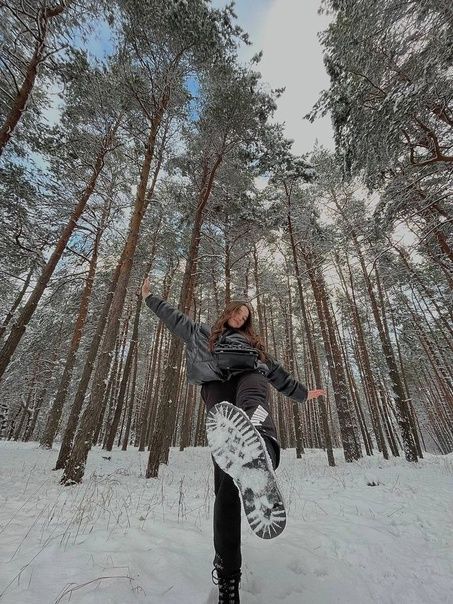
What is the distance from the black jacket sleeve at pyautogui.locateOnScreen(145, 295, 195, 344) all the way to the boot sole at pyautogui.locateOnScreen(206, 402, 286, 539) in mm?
997

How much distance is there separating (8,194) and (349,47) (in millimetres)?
9928

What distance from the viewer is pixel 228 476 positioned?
1981mm

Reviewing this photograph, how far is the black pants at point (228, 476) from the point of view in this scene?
1783 mm

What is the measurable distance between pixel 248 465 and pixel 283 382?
1.25 meters

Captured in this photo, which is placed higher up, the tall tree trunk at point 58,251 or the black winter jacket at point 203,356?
the tall tree trunk at point 58,251

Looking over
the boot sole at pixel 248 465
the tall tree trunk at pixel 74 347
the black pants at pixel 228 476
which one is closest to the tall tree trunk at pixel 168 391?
the tall tree trunk at pixel 74 347

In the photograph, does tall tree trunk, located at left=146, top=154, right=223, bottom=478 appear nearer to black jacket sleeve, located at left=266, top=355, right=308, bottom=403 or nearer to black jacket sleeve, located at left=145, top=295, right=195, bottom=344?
black jacket sleeve, located at left=145, top=295, right=195, bottom=344

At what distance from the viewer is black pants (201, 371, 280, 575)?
1.78m

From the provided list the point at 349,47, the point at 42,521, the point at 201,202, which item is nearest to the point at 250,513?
the point at 42,521

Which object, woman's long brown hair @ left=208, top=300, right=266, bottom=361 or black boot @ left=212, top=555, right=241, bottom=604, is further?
woman's long brown hair @ left=208, top=300, right=266, bottom=361

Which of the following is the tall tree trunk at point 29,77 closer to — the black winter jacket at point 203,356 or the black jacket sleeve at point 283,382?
the black winter jacket at point 203,356

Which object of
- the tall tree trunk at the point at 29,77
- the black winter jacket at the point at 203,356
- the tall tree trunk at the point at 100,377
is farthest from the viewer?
the tall tree trunk at the point at 29,77

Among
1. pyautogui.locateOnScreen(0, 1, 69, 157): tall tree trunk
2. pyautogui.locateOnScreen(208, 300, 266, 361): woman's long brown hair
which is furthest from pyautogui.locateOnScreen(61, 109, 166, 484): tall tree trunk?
pyautogui.locateOnScreen(208, 300, 266, 361): woman's long brown hair

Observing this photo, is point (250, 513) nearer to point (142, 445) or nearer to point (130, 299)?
point (130, 299)
